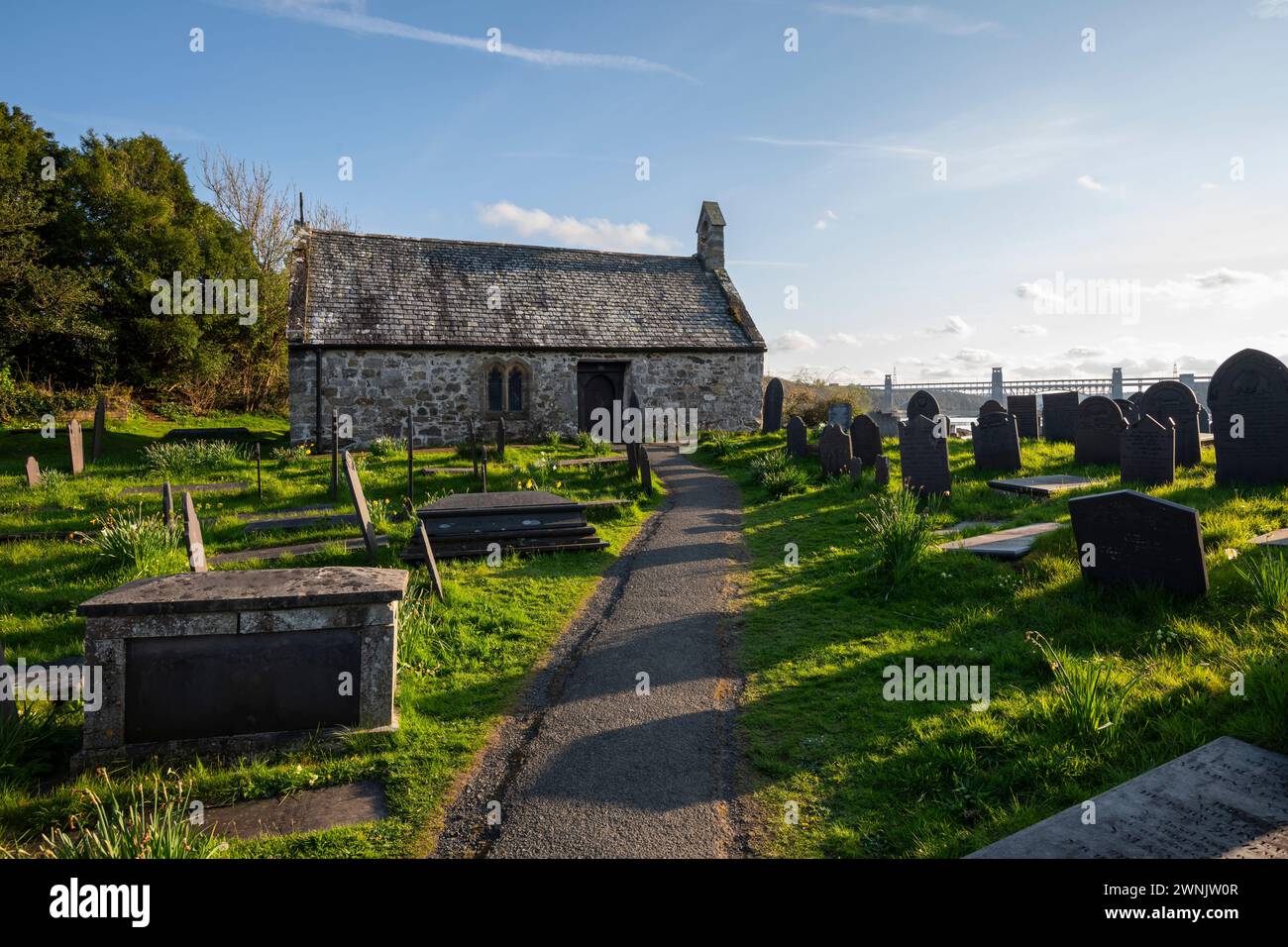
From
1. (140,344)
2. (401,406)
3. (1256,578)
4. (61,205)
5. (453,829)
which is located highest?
(61,205)

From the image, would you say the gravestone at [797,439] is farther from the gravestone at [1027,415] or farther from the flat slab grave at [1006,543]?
the flat slab grave at [1006,543]

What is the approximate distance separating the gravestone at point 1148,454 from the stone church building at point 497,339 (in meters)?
13.7

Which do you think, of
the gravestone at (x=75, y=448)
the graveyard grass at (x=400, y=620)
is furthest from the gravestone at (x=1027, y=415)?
the gravestone at (x=75, y=448)

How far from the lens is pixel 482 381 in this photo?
792 inches

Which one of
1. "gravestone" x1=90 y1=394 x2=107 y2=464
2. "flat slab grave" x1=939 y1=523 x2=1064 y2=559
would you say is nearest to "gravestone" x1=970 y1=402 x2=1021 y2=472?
"flat slab grave" x1=939 y1=523 x2=1064 y2=559

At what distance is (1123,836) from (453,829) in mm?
3261

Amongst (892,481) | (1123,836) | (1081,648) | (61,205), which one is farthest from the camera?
(61,205)

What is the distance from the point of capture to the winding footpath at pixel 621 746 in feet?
11.7

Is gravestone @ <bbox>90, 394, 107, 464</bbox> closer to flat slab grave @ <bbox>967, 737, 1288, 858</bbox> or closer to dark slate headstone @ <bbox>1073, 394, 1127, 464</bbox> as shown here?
flat slab grave @ <bbox>967, 737, 1288, 858</bbox>

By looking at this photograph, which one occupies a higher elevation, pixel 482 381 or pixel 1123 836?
pixel 482 381

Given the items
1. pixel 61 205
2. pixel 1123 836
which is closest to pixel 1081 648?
pixel 1123 836

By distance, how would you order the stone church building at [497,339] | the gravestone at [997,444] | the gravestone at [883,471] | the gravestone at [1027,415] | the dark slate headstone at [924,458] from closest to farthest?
1. the dark slate headstone at [924,458]
2. the gravestone at [883,471]
3. the gravestone at [997,444]
4. the gravestone at [1027,415]
5. the stone church building at [497,339]

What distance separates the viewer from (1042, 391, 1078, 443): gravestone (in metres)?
15.8
